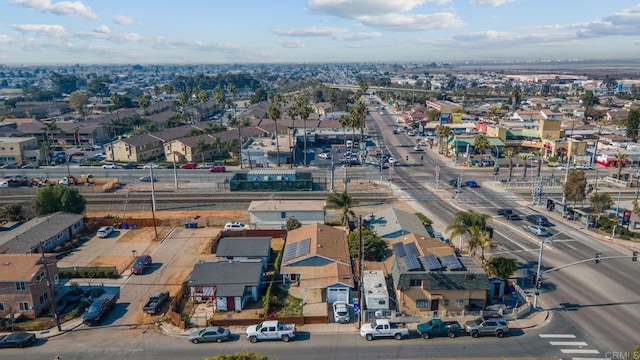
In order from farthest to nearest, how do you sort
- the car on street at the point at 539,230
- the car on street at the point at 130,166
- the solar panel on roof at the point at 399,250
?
the car on street at the point at 130,166
the car on street at the point at 539,230
the solar panel on roof at the point at 399,250

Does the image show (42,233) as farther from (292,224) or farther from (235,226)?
(292,224)

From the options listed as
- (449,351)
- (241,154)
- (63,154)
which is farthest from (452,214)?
(63,154)

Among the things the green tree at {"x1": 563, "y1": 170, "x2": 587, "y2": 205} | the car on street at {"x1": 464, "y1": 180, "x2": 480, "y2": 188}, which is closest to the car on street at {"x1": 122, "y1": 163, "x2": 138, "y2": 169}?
the car on street at {"x1": 464, "y1": 180, "x2": 480, "y2": 188}

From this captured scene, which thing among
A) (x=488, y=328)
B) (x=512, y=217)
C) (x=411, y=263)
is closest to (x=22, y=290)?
(x=411, y=263)

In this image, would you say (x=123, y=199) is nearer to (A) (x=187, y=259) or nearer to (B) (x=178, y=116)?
(A) (x=187, y=259)

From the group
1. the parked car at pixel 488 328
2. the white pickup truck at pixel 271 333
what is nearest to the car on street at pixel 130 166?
the white pickup truck at pixel 271 333

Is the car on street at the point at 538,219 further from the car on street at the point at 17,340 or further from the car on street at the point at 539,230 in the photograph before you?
the car on street at the point at 17,340

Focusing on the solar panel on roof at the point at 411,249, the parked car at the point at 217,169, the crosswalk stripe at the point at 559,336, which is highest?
the solar panel on roof at the point at 411,249
